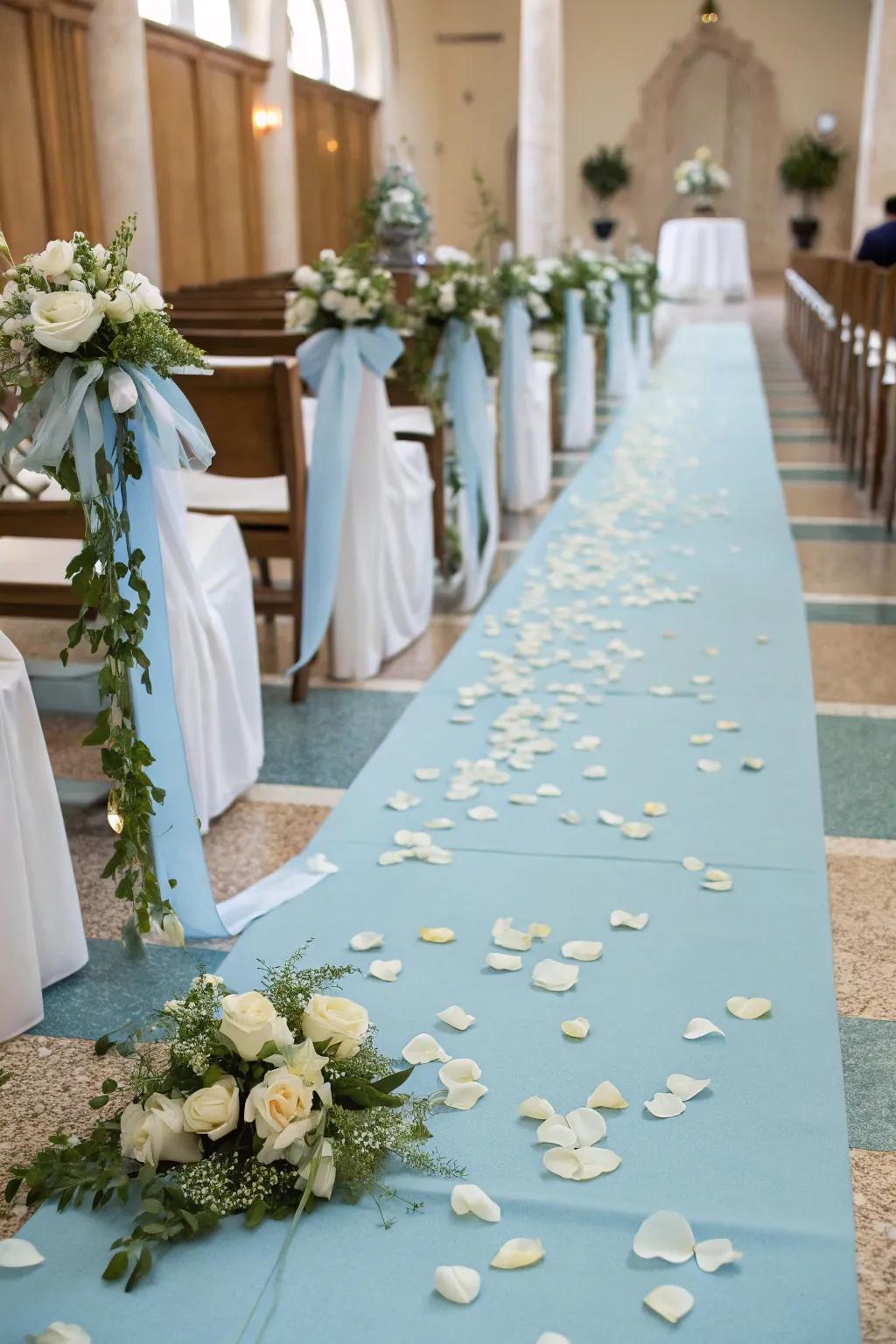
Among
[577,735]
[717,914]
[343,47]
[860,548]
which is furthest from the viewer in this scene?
[343,47]

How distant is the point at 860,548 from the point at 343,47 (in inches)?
552

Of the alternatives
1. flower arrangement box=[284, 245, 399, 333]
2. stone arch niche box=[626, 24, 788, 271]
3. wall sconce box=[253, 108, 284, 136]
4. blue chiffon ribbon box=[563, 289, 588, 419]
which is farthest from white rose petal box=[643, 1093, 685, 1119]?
stone arch niche box=[626, 24, 788, 271]

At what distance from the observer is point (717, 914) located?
8.19 feet

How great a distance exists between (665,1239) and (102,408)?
1.51 meters

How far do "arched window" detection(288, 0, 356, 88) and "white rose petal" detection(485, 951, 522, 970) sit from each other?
1501cm

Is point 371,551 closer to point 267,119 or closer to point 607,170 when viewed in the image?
point 267,119

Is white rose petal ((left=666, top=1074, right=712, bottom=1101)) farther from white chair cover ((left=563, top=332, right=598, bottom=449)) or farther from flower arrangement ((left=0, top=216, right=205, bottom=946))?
white chair cover ((left=563, top=332, right=598, bottom=449))

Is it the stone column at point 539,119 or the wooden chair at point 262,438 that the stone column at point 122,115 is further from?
the wooden chair at point 262,438

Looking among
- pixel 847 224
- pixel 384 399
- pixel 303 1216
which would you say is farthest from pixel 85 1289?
pixel 847 224

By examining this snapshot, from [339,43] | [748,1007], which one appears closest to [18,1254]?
[748,1007]

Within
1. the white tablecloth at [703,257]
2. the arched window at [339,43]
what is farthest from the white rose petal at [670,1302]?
the arched window at [339,43]

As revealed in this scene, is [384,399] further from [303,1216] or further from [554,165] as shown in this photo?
[554,165]

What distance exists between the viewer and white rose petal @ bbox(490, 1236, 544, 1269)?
1626mm

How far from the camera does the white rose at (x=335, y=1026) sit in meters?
1.81
